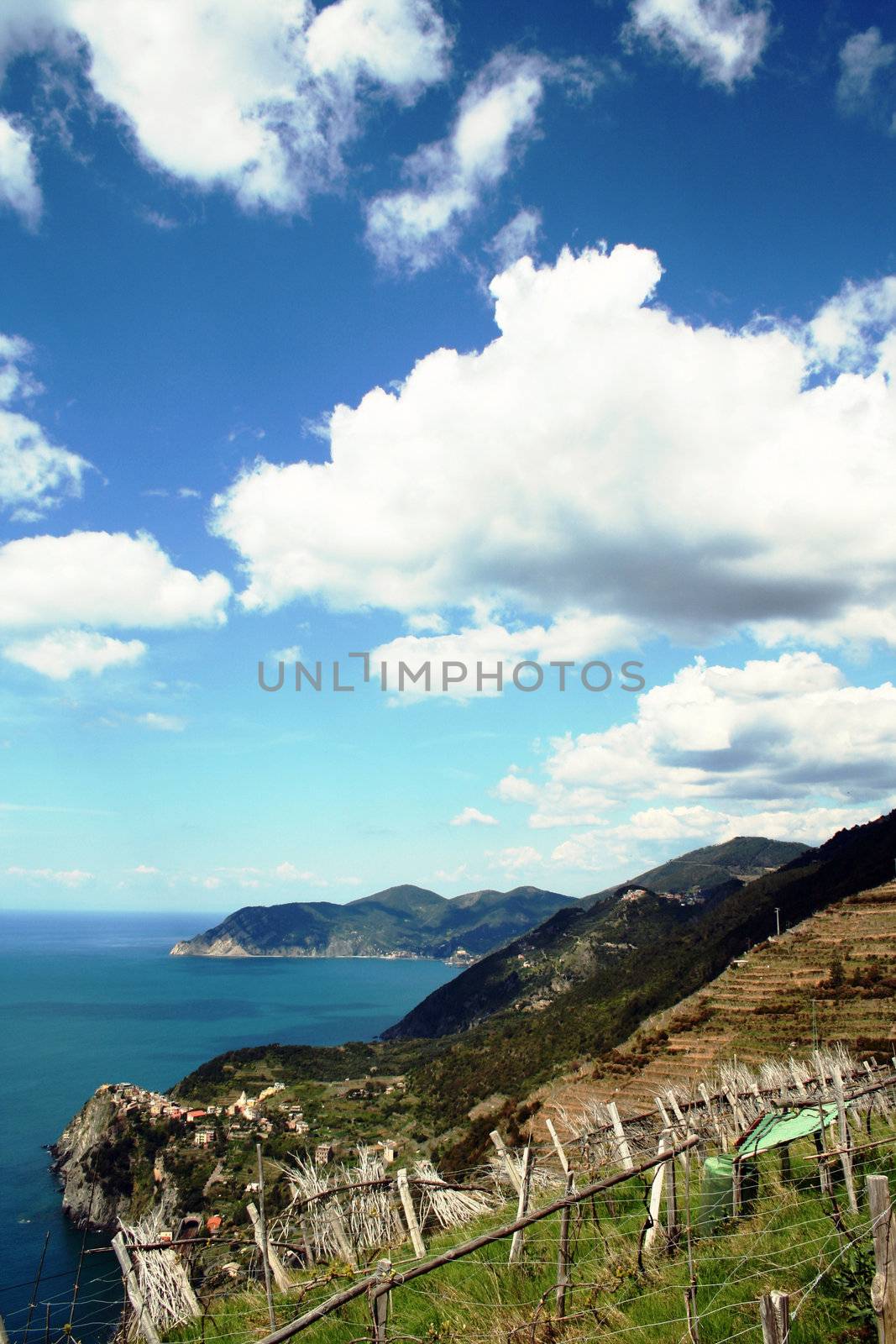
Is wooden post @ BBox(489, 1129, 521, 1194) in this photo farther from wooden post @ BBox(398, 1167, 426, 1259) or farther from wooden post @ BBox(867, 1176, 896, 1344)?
wooden post @ BBox(867, 1176, 896, 1344)

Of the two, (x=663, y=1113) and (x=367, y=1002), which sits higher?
(x=663, y=1113)

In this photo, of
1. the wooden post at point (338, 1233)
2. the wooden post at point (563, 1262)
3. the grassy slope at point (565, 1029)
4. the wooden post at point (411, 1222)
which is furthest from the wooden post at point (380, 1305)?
the grassy slope at point (565, 1029)

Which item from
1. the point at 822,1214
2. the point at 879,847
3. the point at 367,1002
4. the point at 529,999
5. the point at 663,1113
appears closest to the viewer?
the point at 822,1214

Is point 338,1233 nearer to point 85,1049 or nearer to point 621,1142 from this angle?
point 621,1142

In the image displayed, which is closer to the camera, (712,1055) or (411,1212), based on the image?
(411,1212)

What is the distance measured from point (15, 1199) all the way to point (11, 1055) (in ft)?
191

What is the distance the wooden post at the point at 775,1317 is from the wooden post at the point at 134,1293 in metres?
6.12

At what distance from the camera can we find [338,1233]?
26.3 ft

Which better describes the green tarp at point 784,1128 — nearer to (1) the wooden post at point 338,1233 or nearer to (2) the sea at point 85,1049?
(1) the wooden post at point 338,1233

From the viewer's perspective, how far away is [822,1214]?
263 inches

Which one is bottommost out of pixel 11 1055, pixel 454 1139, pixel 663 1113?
pixel 11 1055

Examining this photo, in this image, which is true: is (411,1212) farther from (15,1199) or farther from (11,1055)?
(11,1055)

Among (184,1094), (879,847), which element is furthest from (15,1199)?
(879,847)

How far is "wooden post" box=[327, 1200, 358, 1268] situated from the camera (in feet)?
26.0
